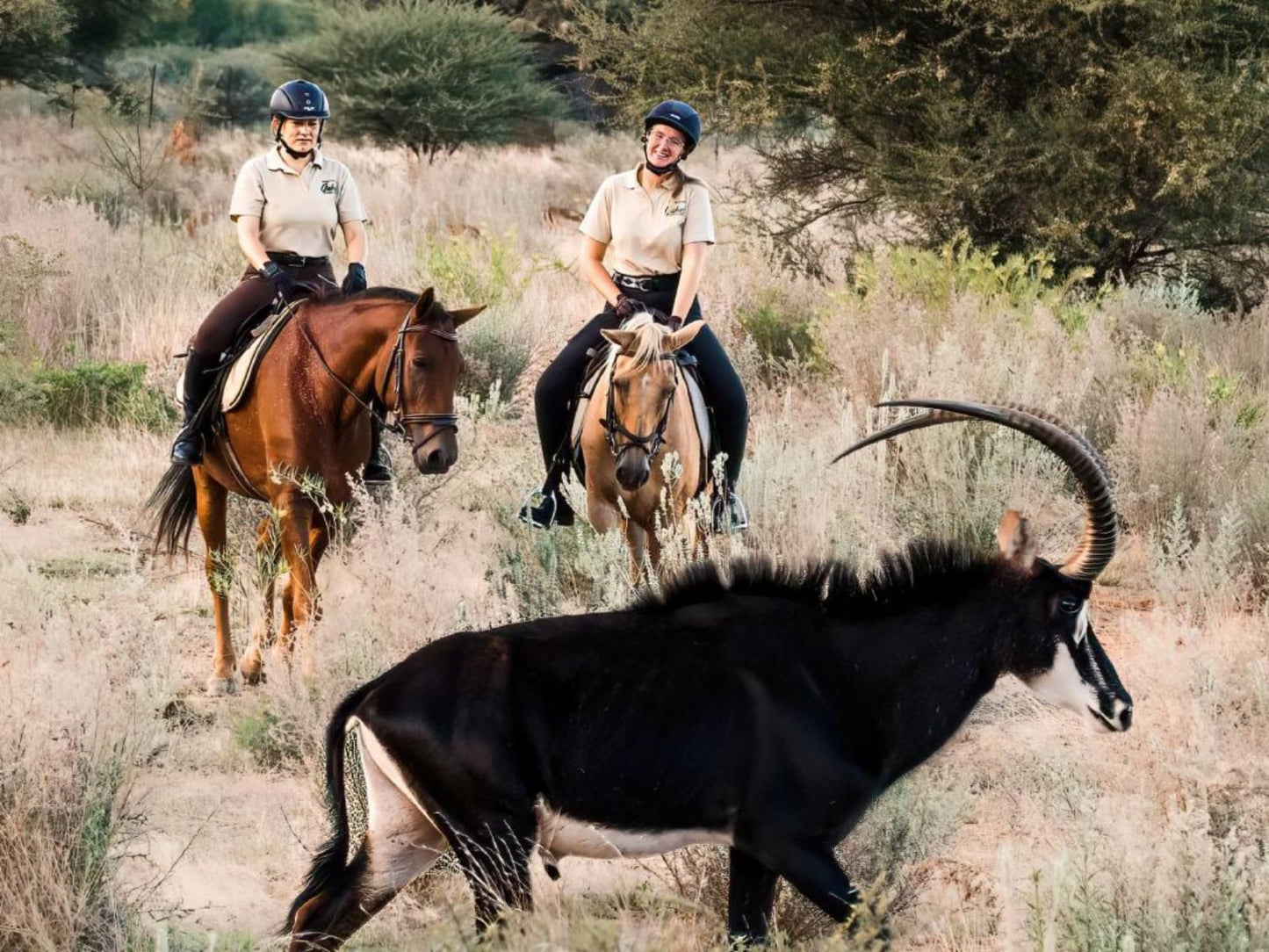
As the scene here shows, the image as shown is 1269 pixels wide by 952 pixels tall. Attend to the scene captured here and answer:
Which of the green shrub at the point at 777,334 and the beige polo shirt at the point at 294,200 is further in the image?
the green shrub at the point at 777,334

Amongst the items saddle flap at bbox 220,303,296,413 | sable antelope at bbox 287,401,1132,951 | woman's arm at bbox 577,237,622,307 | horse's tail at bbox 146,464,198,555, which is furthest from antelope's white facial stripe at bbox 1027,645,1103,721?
horse's tail at bbox 146,464,198,555

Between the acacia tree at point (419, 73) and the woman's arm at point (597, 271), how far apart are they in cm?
2271

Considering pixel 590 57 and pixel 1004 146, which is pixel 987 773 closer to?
pixel 1004 146

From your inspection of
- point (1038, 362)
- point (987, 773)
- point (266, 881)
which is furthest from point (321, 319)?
Result: point (1038, 362)

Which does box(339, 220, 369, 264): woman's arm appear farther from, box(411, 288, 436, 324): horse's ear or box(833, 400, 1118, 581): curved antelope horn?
box(833, 400, 1118, 581): curved antelope horn

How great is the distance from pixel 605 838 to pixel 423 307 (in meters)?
3.79

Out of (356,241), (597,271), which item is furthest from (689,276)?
(356,241)

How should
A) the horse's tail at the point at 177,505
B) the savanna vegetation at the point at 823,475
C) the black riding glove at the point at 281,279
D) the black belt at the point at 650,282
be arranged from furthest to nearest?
the horse's tail at the point at 177,505, the black belt at the point at 650,282, the black riding glove at the point at 281,279, the savanna vegetation at the point at 823,475

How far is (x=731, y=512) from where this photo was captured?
8305mm

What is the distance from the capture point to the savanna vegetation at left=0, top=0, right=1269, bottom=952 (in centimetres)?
512

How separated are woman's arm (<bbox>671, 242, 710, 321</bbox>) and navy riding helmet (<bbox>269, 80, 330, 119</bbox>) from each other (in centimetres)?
191

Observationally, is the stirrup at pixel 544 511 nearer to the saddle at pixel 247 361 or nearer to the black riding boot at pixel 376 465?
the black riding boot at pixel 376 465

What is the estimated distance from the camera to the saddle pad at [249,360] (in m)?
8.23

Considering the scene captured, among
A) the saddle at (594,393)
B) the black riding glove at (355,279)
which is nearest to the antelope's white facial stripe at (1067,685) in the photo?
the saddle at (594,393)
